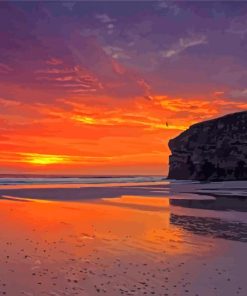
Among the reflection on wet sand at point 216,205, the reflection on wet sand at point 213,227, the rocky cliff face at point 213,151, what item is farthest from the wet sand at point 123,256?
the rocky cliff face at point 213,151

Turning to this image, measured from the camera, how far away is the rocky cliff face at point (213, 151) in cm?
8588

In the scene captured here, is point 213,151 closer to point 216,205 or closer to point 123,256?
point 216,205

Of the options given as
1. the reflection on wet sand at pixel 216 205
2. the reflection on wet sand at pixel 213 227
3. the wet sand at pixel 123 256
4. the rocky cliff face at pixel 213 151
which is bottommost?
the wet sand at pixel 123 256

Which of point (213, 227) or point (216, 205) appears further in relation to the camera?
point (216, 205)

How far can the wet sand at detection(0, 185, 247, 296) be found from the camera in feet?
28.2

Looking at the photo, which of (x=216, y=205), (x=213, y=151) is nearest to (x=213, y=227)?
(x=216, y=205)

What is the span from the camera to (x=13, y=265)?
10.5 metres

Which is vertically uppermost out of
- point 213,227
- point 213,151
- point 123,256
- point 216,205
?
point 213,151

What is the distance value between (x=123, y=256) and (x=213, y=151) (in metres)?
83.2

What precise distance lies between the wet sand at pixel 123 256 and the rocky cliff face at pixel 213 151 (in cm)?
6842

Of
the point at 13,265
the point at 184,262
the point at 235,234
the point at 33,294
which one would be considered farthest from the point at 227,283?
the point at 235,234

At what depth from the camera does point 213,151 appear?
302 ft

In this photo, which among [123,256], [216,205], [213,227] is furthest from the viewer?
[216,205]

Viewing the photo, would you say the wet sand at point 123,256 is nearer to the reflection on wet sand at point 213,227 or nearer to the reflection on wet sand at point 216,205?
the reflection on wet sand at point 213,227
